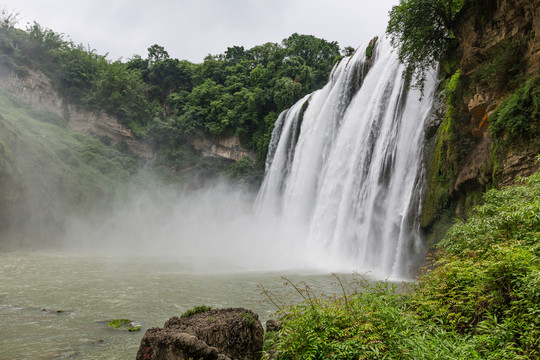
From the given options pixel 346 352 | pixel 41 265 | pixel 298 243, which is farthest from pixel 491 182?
pixel 41 265

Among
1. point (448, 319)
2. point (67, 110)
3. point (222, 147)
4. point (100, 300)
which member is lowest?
point (100, 300)

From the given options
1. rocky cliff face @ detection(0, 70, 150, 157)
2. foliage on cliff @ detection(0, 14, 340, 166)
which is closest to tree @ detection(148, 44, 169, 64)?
foliage on cliff @ detection(0, 14, 340, 166)

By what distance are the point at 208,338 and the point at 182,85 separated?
43738 mm

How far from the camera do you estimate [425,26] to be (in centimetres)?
1136

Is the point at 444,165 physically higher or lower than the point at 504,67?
lower

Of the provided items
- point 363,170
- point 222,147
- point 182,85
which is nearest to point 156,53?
point 182,85

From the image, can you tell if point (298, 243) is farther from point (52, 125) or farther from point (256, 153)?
point (52, 125)

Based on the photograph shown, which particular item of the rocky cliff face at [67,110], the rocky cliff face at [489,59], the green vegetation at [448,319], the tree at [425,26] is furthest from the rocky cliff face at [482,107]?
the rocky cliff face at [67,110]

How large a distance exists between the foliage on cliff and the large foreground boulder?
29.9 metres

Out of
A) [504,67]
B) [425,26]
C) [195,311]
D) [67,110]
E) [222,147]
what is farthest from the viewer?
[222,147]

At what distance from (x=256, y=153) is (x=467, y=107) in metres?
26.0

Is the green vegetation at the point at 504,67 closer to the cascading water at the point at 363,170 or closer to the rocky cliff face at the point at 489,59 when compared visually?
the rocky cliff face at the point at 489,59

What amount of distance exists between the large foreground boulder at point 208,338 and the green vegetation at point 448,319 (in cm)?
29

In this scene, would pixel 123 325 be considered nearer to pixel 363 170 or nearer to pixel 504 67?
pixel 504 67
